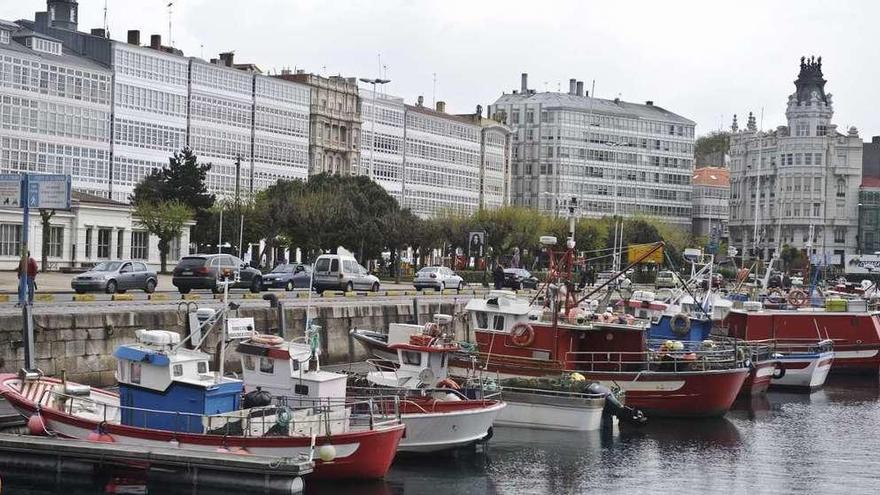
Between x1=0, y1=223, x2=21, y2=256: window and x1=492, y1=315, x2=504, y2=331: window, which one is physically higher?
x1=0, y1=223, x2=21, y2=256: window

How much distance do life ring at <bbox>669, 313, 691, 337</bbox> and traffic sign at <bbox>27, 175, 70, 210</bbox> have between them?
22.1 metres

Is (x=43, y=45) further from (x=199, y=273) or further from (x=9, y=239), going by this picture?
(x=199, y=273)

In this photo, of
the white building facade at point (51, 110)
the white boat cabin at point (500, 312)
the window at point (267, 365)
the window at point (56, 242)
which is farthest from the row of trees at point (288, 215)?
the window at point (267, 365)

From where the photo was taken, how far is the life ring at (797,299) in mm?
70062

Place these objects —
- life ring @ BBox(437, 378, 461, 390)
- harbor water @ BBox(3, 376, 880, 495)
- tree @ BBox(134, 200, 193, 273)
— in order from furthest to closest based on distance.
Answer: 1. tree @ BBox(134, 200, 193, 273)
2. life ring @ BBox(437, 378, 461, 390)
3. harbor water @ BBox(3, 376, 880, 495)

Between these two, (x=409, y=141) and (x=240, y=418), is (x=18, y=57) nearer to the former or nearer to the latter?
(x=409, y=141)

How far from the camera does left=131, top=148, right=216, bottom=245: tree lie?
102 m

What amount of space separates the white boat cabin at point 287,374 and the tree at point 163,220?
58.3 meters

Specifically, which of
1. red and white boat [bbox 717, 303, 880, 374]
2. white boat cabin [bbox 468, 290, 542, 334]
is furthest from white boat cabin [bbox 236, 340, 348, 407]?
Answer: red and white boat [bbox 717, 303, 880, 374]

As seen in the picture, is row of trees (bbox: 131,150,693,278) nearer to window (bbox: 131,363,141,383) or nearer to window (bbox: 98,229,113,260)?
window (bbox: 98,229,113,260)

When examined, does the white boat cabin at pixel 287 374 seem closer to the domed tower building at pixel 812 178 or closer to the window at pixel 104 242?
the window at pixel 104 242

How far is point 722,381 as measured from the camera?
49.1 m

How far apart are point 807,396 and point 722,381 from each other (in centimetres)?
1188

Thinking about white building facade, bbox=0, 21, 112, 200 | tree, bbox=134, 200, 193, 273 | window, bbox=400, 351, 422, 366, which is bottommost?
window, bbox=400, 351, 422, 366
